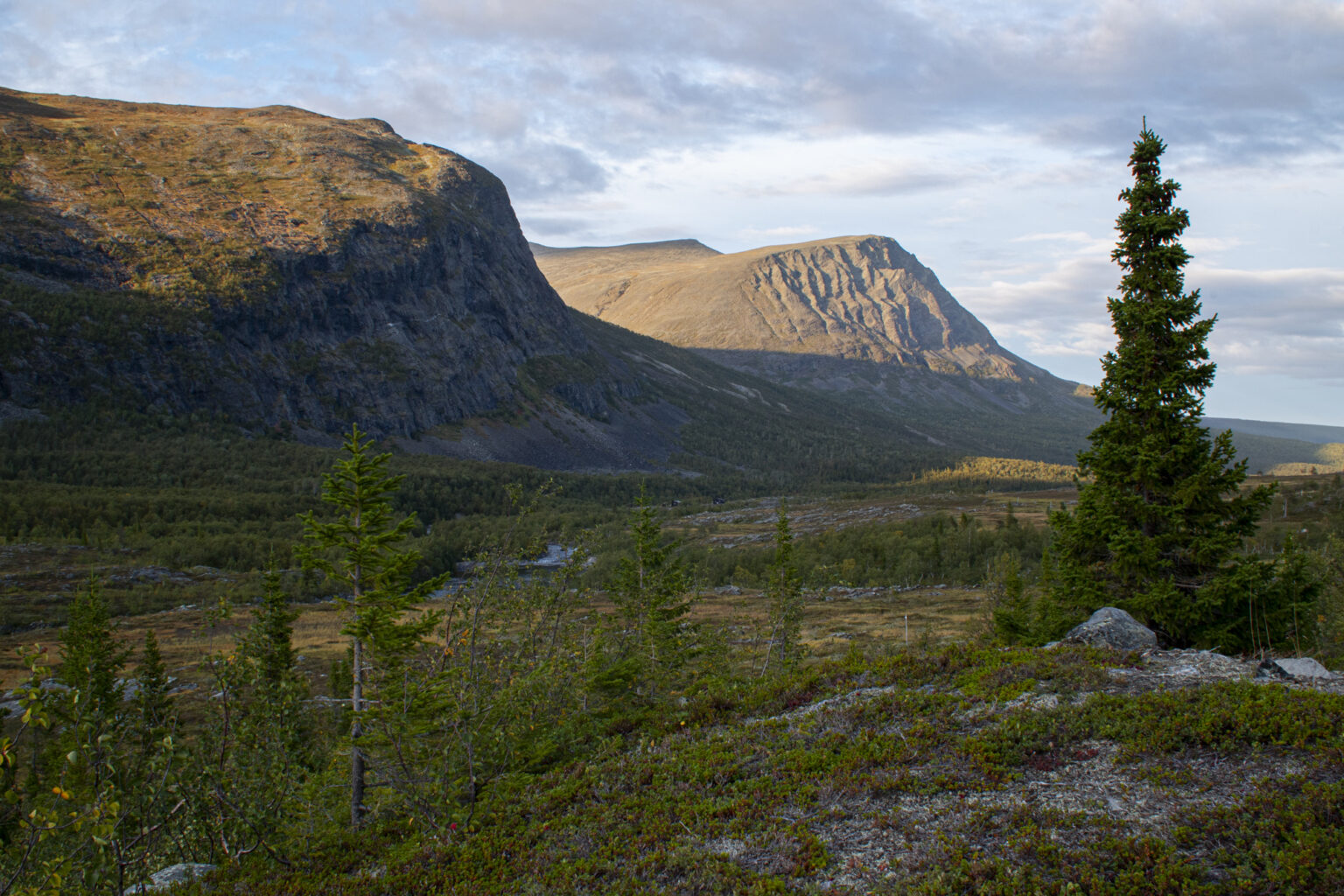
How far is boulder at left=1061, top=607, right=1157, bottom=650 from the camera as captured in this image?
46.4ft

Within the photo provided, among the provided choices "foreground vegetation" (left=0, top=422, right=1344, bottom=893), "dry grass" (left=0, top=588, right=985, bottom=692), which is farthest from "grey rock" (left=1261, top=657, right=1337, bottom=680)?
"dry grass" (left=0, top=588, right=985, bottom=692)

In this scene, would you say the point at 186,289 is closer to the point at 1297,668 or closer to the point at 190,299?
the point at 190,299

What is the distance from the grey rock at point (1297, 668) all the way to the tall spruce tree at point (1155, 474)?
4706 millimetres

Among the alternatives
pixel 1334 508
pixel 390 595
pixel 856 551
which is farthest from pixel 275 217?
pixel 1334 508

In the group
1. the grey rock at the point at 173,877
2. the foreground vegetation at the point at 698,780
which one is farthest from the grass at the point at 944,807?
the grey rock at the point at 173,877

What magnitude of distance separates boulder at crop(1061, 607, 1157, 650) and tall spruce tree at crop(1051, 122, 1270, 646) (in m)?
2.34

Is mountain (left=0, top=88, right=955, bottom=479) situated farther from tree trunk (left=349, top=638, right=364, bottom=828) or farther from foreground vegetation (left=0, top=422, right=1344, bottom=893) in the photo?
foreground vegetation (left=0, top=422, right=1344, bottom=893)

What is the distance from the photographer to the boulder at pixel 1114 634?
14156 mm

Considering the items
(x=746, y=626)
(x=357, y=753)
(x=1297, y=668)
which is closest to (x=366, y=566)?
(x=357, y=753)

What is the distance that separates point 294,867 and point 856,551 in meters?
94.0

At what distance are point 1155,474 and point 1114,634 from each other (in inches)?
207

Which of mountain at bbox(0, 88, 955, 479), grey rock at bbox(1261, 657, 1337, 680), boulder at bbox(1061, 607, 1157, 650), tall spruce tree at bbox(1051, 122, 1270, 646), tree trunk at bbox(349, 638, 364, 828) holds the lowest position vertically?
tree trunk at bbox(349, 638, 364, 828)

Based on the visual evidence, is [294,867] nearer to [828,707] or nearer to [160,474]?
[828,707]

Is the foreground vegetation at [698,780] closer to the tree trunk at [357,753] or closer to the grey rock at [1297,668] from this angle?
the tree trunk at [357,753]
